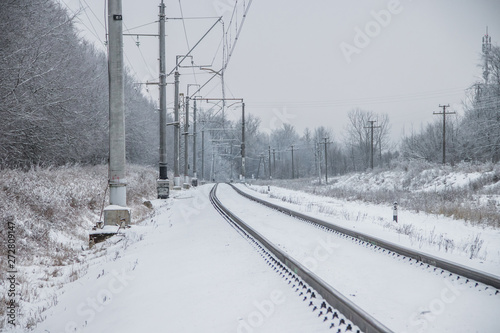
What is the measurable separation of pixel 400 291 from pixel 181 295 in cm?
261

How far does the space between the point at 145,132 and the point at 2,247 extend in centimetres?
3465

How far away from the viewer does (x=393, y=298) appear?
13.7 ft

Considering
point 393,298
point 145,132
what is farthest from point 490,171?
point 145,132

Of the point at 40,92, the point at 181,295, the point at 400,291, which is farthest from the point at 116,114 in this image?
the point at 400,291

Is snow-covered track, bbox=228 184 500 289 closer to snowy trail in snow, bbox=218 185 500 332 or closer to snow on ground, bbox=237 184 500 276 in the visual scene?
snowy trail in snow, bbox=218 185 500 332

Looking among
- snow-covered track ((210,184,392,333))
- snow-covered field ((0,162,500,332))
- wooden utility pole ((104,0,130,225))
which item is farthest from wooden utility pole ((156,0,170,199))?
snow-covered track ((210,184,392,333))

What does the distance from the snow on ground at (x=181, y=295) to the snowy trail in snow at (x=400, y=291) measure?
773mm

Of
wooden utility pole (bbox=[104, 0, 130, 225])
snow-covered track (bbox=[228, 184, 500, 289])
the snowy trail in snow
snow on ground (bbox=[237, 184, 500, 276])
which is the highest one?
wooden utility pole (bbox=[104, 0, 130, 225])

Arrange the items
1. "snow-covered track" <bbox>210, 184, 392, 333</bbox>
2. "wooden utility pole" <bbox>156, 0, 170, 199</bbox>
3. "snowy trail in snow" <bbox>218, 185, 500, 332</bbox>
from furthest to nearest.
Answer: "wooden utility pole" <bbox>156, 0, 170, 199</bbox>
"snowy trail in snow" <bbox>218, 185, 500, 332</bbox>
"snow-covered track" <bbox>210, 184, 392, 333</bbox>

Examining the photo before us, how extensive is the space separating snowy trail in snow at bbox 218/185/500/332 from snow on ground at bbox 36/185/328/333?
0.77 m

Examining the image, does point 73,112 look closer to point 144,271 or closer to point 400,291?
point 144,271

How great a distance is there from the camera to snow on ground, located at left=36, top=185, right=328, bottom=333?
140 inches

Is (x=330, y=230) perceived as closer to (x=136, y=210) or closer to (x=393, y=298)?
(x=393, y=298)

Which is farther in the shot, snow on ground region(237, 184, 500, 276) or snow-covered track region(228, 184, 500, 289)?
snow on ground region(237, 184, 500, 276)
